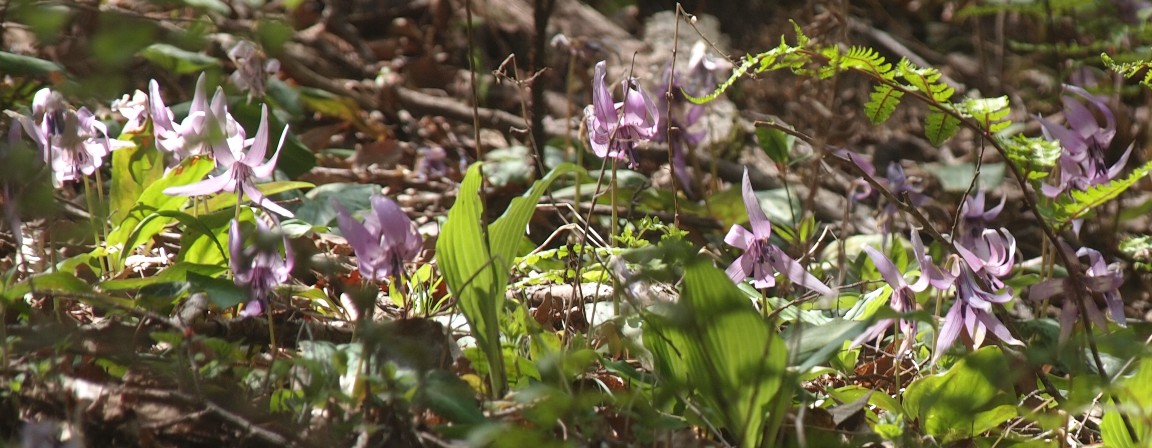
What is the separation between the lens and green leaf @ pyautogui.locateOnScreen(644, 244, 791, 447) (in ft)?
5.19

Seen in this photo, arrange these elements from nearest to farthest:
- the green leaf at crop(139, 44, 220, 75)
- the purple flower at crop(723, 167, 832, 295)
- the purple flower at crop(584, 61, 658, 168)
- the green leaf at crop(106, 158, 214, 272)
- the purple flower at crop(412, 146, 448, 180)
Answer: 1. the purple flower at crop(723, 167, 832, 295)
2. the purple flower at crop(584, 61, 658, 168)
3. the green leaf at crop(106, 158, 214, 272)
4. the green leaf at crop(139, 44, 220, 75)
5. the purple flower at crop(412, 146, 448, 180)

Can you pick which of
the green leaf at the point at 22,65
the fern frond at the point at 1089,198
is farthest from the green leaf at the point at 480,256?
the green leaf at the point at 22,65

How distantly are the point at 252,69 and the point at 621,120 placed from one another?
1488 mm

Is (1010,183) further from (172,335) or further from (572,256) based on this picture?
(172,335)

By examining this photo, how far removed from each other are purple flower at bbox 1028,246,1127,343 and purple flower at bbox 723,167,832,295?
1.35ft

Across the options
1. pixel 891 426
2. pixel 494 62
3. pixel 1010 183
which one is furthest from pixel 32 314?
pixel 1010 183

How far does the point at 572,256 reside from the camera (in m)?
2.33

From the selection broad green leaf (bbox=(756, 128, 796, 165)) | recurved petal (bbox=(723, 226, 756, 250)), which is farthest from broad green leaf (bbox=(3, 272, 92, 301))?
broad green leaf (bbox=(756, 128, 796, 165))

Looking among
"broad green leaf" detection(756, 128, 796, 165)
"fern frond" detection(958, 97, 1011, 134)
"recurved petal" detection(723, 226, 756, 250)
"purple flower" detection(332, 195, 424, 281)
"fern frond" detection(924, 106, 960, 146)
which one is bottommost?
"broad green leaf" detection(756, 128, 796, 165)

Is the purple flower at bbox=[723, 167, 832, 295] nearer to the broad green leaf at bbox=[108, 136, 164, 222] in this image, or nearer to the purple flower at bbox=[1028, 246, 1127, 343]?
the purple flower at bbox=[1028, 246, 1127, 343]

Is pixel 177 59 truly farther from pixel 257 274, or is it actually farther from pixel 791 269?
pixel 791 269

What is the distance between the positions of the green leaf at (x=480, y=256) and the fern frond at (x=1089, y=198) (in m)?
0.99

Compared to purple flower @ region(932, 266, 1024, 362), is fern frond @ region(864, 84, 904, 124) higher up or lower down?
higher up

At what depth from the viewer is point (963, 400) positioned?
1805 millimetres
